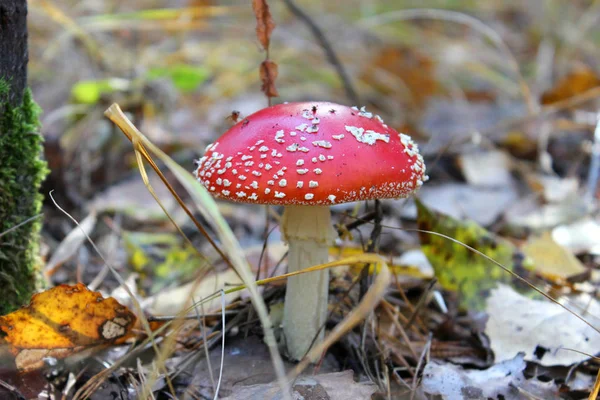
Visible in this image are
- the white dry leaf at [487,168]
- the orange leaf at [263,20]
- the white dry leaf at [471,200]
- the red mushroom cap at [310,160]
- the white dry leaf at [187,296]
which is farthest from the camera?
the white dry leaf at [487,168]

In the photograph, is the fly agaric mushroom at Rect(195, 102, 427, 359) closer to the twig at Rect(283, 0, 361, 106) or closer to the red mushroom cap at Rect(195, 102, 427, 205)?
the red mushroom cap at Rect(195, 102, 427, 205)

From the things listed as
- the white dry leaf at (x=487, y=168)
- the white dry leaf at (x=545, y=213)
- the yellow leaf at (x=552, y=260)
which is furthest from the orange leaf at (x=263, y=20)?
the white dry leaf at (x=487, y=168)

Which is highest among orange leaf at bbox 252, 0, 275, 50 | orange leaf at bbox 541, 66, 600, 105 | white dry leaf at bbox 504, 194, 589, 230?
orange leaf at bbox 252, 0, 275, 50

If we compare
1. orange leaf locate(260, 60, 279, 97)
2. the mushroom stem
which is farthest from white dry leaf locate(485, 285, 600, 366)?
orange leaf locate(260, 60, 279, 97)

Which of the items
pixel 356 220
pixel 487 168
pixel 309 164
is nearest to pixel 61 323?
pixel 309 164

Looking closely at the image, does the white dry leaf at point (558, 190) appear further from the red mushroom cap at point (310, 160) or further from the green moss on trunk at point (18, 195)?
the green moss on trunk at point (18, 195)

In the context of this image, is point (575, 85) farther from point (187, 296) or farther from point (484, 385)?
point (187, 296)

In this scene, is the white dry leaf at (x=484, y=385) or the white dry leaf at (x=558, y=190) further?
the white dry leaf at (x=558, y=190)
